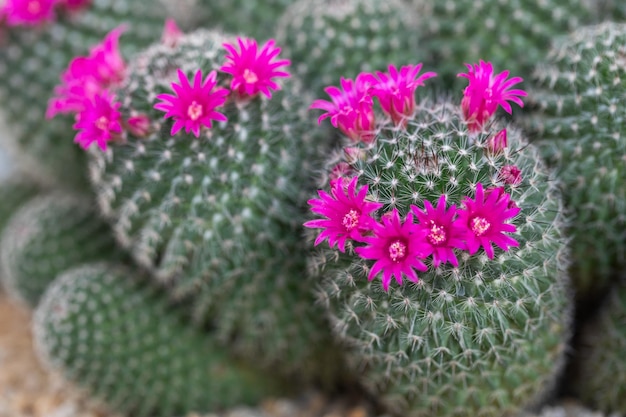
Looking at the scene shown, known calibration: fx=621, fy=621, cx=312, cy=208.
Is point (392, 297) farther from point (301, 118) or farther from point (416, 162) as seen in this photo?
point (301, 118)

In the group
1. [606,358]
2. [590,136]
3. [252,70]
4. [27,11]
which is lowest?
[606,358]

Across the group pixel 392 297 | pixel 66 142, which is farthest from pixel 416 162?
pixel 66 142

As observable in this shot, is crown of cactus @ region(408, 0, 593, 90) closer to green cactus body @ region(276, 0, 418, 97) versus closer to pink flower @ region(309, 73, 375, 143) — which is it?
green cactus body @ region(276, 0, 418, 97)

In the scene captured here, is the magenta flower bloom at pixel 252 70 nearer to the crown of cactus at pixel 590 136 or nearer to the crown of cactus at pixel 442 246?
the crown of cactus at pixel 442 246

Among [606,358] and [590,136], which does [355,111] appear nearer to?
[590,136]

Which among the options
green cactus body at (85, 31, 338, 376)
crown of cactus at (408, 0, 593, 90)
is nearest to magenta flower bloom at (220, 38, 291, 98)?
green cactus body at (85, 31, 338, 376)

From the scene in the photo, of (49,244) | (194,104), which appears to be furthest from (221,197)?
(49,244)
